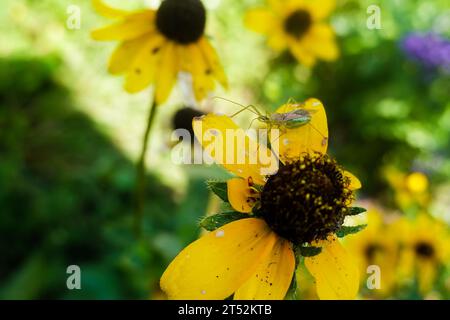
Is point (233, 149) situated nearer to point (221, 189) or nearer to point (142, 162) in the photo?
point (221, 189)

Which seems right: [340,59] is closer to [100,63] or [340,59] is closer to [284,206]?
[100,63]

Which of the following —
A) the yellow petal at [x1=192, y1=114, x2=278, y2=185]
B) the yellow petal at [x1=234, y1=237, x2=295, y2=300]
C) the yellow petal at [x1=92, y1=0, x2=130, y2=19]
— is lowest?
the yellow petal at [x1=234, y1=237, x2=295, y2=300]

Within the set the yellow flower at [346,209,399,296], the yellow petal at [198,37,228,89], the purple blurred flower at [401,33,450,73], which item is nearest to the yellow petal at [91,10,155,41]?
the yellow petal at [198,37,228,89]

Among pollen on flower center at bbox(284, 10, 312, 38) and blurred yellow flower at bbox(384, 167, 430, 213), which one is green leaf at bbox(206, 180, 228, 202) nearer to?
blurred yellow flower at bbox(384, 167, 430, 213)

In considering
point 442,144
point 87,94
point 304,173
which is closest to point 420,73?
point 442,144

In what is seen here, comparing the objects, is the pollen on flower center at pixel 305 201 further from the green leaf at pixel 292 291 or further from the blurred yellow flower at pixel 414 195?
the blurred yellow flower at pixel 414 195

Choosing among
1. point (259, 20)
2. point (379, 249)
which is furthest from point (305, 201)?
point (259, 20)

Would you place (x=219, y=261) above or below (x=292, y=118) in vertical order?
below
